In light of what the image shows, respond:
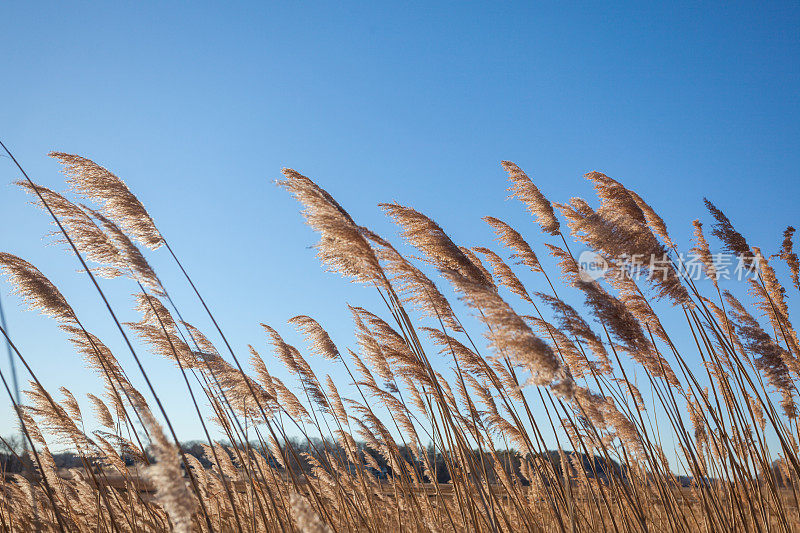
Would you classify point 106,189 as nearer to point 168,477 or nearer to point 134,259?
point 134,259

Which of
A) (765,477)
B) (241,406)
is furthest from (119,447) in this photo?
(765,477)

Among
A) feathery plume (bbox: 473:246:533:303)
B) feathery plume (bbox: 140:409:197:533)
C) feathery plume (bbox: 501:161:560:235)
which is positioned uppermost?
feathery plume (bbox: 501:161:560:235)

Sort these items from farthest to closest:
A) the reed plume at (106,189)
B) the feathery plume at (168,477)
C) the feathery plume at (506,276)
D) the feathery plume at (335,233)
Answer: the feathery plume at (506,276) → the reed plume at (106,189) → the feathery plume at (335,233) → the feathery plume at (168,477)

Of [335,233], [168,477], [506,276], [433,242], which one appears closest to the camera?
[168,477]

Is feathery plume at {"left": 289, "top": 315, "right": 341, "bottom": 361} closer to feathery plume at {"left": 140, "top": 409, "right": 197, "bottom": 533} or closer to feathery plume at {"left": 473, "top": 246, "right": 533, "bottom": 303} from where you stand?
feathery plume at {"left": 473, "top": 246, "right": 533, "bottom": 303}

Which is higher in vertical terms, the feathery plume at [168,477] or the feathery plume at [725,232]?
the feathery plume at [725,232]

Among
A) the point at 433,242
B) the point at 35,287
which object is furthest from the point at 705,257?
the point at 35,287

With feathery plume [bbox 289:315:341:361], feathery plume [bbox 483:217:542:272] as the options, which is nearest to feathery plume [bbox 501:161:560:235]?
feathery plume [bbox 483:217:542:272]

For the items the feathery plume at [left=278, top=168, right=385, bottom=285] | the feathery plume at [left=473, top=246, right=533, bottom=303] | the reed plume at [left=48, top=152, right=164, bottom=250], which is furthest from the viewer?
the feathery plume at [left=473, top=246, right=533, bottom=303]

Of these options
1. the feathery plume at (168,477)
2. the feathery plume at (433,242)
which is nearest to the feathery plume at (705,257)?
the feathery plume at (433,242)

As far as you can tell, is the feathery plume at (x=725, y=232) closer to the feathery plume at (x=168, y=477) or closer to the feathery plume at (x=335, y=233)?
the feathery plume at (x=335, y=233)

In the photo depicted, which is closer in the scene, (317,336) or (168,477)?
(168,477)

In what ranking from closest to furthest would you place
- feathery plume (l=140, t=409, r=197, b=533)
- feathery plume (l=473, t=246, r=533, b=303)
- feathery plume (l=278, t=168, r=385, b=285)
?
feathery plume (l=140, t=409, r=197, b=533), feathery plume (l=278, t=168, r=385, b=285), feathery plume (l=473, t=246, r=533, b=303)

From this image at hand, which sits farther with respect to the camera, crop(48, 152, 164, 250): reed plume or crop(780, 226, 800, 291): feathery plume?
crop(780, 226, 800, 291): feathery plume
